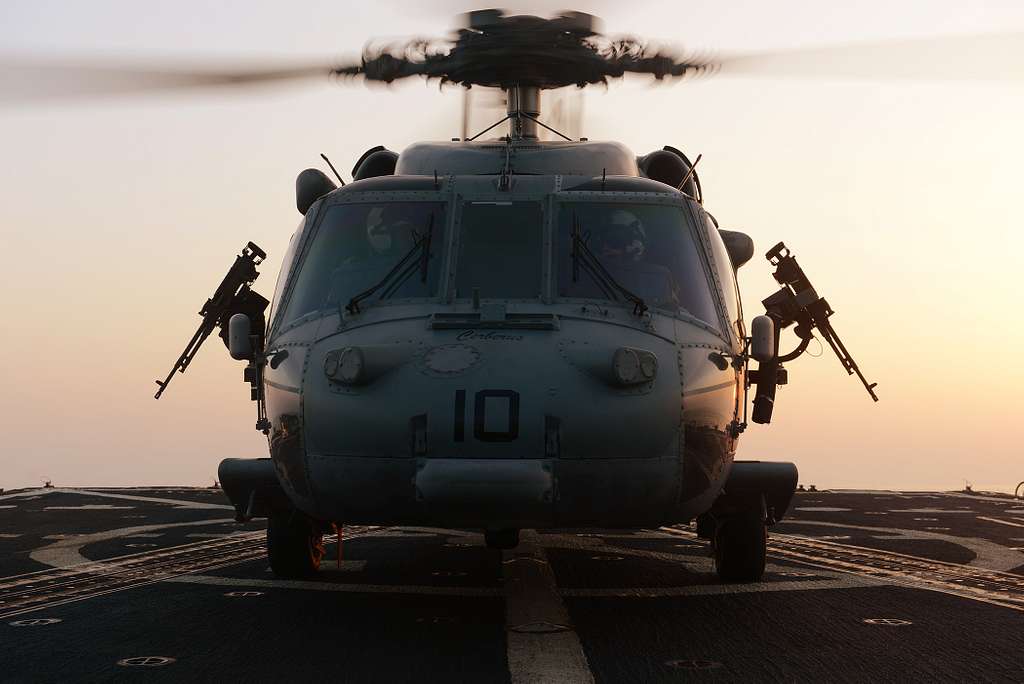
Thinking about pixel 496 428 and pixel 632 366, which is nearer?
pixel 496 428

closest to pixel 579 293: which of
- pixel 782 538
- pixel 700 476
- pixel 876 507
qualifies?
pixel 700 476

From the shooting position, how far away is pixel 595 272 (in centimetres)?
821

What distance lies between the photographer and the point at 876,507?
2128 cm

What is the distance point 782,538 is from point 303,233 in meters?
7.92

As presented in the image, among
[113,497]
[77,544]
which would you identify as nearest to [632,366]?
[77,544]

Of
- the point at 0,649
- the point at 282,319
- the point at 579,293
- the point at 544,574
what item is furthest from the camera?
the point at 544,574

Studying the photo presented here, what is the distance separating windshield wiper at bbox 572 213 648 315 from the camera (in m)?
7.97

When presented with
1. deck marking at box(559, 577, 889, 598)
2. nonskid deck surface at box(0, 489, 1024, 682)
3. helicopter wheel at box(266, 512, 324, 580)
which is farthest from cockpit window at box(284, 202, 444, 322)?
deck marking at box(559, 577, 889, 598)

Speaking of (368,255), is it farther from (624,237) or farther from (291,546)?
(291,546)

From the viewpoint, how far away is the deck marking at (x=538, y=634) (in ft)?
19.6

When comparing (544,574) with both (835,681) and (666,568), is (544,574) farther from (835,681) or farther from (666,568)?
(835,681)

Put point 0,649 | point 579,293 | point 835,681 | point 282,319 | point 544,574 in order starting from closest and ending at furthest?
1. point 835,681
2. point 0,649
3. point 579,293
4. point 282,319
5. point 544,574

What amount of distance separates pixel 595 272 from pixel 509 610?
2380mm

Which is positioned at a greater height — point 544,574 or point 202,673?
point 544,574
